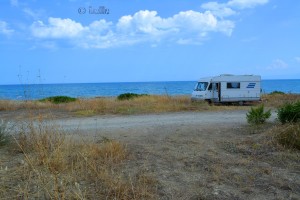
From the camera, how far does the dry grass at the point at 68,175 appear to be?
4.16 metres

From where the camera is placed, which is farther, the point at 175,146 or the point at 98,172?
the point at 175,146

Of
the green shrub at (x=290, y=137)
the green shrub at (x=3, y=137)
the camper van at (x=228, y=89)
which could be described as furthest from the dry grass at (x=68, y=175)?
the camper van at (x=228, y=89)

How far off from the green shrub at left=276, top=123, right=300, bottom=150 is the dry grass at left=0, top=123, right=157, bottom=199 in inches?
126

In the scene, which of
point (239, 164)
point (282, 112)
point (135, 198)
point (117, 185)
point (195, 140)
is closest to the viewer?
point (135, 198)

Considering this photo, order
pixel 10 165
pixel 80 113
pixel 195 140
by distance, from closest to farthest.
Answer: pixel 10 165
pixel 195 140
pixel 80 113

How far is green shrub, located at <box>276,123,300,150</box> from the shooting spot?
22.9ft

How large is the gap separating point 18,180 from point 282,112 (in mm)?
7421

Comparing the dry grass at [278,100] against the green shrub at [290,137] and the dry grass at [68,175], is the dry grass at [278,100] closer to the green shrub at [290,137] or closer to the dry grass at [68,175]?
the green shrub at [290,137]

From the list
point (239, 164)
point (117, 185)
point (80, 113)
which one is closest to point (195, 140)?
point (239, 164)

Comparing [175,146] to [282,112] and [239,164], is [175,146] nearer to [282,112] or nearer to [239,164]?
[239,164]

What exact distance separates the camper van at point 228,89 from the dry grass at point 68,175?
17467 mm

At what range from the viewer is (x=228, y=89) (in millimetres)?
23438

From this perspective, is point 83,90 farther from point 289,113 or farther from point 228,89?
point 289,113

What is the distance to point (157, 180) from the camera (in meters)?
4.88
